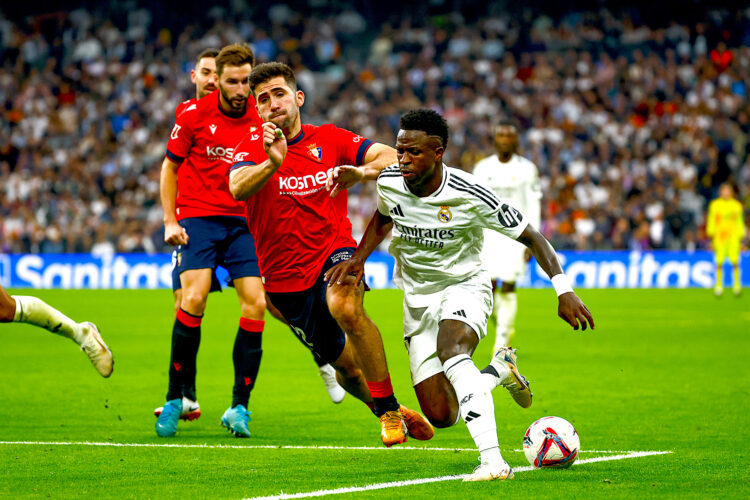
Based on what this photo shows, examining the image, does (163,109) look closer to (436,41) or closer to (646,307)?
(436,41)

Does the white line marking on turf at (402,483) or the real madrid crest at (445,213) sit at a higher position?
the real madrid crest at (445,213)

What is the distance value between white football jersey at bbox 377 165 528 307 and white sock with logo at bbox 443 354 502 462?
29.8 inches

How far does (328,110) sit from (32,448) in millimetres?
25333

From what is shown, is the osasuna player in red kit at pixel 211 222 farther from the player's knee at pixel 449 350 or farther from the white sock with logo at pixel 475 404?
the white sock with logo at pixel 475 404

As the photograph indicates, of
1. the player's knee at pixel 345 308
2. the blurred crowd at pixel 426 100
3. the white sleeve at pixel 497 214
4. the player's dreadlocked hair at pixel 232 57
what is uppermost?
the blurred crowd at pixel 426 100

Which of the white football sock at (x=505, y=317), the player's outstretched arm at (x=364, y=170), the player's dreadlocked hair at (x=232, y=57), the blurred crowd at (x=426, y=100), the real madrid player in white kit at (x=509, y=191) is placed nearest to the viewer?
the player's outstretched arm at (x=364, y=170)

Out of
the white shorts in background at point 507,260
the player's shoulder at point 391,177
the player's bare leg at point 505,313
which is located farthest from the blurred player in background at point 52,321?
the white shorts in background at point 507,260

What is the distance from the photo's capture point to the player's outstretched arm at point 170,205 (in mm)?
7609

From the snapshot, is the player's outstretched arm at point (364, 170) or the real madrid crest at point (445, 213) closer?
the real madrid crest at point (445, 213)

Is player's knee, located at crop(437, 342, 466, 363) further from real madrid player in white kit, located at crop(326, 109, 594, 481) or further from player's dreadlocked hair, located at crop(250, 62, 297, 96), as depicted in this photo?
player's dreadlocked hair, located at crop(250, 62, 297, 96)

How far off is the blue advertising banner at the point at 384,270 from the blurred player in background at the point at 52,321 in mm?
17621

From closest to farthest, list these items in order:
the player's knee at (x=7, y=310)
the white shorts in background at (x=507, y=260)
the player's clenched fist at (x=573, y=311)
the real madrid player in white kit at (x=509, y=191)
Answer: the player's clenched fist at (x=573, y=311) → the player's knee at (x=7, y=310) → the real madrid player in white kit at (x=509, y=191) → the white shorts in background at (x=507, y=260)

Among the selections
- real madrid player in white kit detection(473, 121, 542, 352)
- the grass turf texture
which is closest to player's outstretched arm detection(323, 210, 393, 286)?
the grass turf texture

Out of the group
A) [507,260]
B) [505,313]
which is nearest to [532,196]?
[507,260]
